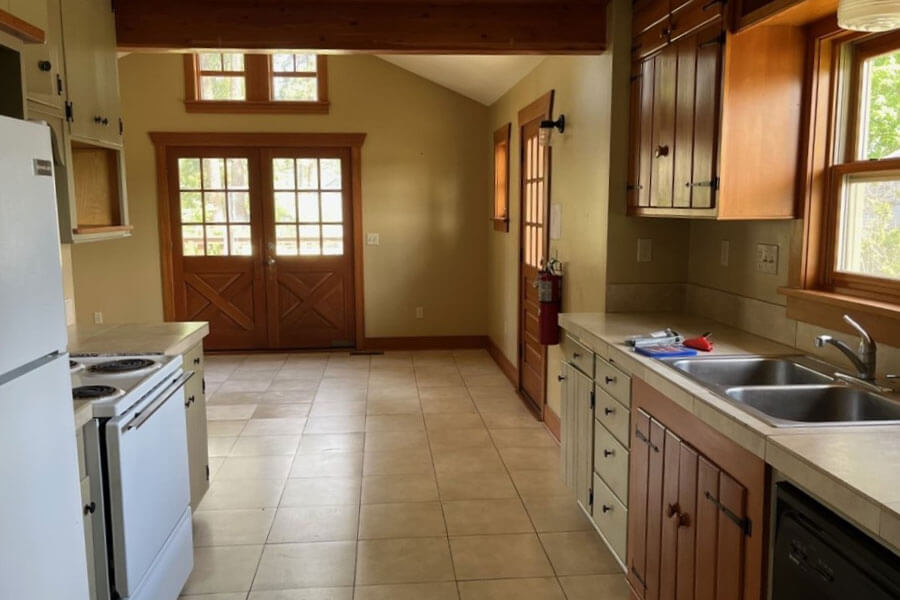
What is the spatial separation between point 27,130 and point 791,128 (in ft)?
7.75

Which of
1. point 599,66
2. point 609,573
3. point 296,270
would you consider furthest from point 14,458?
point 296,270

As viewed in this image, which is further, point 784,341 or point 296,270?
point 296,270

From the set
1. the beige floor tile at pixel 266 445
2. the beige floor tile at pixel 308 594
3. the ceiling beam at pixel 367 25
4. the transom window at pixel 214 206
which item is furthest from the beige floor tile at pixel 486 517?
the transom window at pixel 214 206

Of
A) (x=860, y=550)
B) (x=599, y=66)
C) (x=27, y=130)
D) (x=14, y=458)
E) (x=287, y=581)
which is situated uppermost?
(x=599, y=66)

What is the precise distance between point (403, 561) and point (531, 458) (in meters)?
1.32

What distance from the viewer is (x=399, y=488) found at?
359cm

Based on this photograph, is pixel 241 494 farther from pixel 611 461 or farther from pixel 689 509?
pixel 689 509

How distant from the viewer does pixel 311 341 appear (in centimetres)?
692

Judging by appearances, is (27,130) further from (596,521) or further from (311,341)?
(311,341)

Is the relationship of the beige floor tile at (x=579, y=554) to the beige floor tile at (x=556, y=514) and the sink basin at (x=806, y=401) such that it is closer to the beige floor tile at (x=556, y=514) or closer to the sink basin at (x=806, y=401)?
the beige floor tile at (x=556, y=514)

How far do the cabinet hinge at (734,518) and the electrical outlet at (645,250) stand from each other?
5.49 feet

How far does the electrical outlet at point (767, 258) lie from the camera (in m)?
2.68

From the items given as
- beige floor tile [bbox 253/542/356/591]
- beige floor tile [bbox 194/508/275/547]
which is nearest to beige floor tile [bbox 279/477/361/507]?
beige floor tile [bbox 194/508/275/547]

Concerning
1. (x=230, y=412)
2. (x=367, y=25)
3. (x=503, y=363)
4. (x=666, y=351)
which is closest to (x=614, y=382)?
(x=666, y=351)
